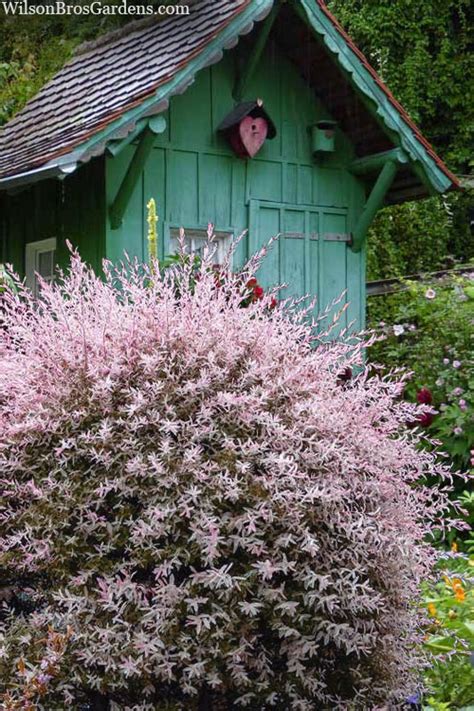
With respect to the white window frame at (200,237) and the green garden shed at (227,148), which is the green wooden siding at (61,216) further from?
the white window frame at (200,237)

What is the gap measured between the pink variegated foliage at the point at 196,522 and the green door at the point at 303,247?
6117 mm

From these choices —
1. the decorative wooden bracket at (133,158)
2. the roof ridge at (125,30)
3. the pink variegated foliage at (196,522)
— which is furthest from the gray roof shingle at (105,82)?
the pink variegated foliage at (196,522)

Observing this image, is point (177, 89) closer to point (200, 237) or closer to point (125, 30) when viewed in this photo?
point (200, 237)

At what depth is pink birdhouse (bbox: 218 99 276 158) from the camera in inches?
365

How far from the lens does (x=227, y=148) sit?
9.56 m

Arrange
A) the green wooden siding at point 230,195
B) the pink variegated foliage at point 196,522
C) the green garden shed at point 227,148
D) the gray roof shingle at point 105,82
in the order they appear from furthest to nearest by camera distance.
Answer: the green wooden siding at point 230,195
the green garden shed at point 227,148
the gray roof shingle at point 105,82
the pink variegated foliage at point 196,522

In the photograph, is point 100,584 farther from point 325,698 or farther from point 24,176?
point 24,176

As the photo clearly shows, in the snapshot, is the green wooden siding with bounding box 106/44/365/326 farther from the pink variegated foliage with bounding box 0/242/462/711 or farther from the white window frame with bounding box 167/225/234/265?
the pink variegated foliage with bounding box 0/242/462/711

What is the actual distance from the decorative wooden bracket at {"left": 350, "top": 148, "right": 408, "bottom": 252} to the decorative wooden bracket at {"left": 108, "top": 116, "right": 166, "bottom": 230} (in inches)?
99.4

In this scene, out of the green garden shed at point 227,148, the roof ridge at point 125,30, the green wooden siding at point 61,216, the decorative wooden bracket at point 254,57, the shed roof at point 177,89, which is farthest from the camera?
the roof ridge at point 125,30

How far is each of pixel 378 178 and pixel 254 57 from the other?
5.66 ft

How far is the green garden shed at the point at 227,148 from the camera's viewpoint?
8695 millimetres

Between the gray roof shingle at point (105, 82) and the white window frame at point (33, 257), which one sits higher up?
the gray roof shingle at point (105, 82)

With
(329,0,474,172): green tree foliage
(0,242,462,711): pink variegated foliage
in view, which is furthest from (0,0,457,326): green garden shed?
(329,0,474,172): green tree foliage
